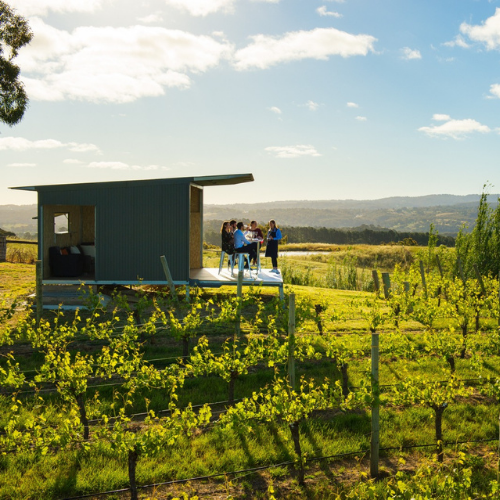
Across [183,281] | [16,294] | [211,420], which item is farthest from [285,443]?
[16,294]

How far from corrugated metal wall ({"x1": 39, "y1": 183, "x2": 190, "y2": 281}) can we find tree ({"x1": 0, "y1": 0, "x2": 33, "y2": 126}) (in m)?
10.1

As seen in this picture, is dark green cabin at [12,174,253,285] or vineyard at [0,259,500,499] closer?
vineyard at [0,259,500,499]

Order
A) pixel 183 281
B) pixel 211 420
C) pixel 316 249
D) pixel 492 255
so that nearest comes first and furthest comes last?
pixel 211 420, pixel 183 281, pixel 492 255, pixel 316 249

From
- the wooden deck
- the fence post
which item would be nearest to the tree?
the fence post

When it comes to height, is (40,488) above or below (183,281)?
below

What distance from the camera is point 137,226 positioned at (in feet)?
46.2

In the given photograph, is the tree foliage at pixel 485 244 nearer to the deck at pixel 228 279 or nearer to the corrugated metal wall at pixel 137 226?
the deck at pixel 228 279

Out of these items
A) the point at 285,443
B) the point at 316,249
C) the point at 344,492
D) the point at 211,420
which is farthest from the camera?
the point at 316,249

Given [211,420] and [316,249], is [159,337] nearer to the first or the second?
[211,420]

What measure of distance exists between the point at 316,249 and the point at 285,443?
42.5 m

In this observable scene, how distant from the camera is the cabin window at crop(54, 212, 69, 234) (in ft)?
50.8

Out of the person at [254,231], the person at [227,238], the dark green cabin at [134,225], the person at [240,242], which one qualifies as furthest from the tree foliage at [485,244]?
the dark green cabin at [134,225]

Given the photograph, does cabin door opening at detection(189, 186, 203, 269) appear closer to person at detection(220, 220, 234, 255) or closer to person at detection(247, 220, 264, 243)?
person at detection(247, 220, 264, 243)

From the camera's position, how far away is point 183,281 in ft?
46.0
